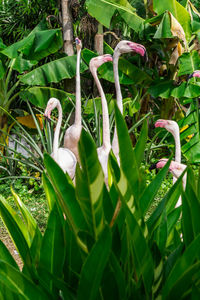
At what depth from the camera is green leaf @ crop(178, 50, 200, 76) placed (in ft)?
15.8

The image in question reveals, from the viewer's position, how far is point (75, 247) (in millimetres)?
835

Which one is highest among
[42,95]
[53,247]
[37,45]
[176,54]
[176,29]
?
[53,247]

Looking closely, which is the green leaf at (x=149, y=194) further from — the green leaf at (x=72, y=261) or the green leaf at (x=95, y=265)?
the green leaf at (x=95, y=265)

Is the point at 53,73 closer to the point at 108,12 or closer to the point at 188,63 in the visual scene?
the point at 108,12

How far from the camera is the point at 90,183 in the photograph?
67 centimetres

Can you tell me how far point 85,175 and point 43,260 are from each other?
10.1 inches

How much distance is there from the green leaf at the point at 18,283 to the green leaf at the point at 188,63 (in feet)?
14.6

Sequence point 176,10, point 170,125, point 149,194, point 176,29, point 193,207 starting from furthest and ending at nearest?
point 176,10, point 176,29, point 170,125, point 149,194, point 193,207

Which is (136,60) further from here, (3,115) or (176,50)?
(3,115)

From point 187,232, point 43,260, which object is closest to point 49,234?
point 43,260

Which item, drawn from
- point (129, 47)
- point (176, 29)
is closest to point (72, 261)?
point (129, 47)

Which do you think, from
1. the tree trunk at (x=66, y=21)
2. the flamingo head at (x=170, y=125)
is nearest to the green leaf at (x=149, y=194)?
the flamingo head at (x=170, y=125)

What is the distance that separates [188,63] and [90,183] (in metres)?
4.50

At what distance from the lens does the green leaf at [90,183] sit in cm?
64
